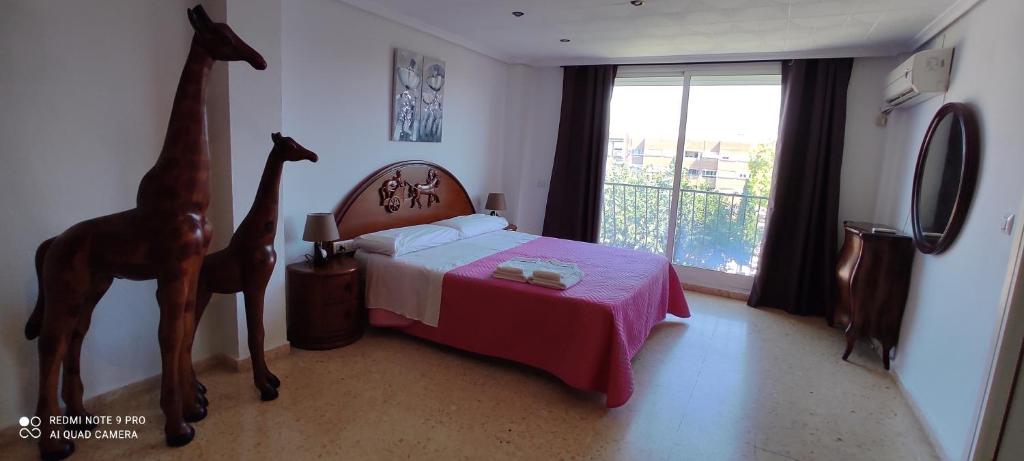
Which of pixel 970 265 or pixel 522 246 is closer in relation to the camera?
pixel 970 265

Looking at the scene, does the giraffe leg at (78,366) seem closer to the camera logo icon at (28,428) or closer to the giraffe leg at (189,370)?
the camera logo icon at (28,428)

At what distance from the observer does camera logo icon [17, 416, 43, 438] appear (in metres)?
2.05

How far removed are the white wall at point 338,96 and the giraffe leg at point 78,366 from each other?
1181mm

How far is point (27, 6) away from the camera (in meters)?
1.94

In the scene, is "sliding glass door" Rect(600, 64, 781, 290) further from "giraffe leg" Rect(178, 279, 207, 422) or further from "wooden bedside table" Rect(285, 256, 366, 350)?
Result: "giraffe leg" Rect(178, 279, 207, 422)

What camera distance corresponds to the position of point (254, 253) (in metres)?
2.30

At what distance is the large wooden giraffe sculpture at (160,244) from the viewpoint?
1.83 m

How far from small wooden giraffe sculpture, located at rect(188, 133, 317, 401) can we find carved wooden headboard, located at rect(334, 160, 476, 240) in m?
1.10

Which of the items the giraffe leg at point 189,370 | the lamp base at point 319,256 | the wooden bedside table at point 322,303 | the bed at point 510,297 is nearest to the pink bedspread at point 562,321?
the bed at point 510,297

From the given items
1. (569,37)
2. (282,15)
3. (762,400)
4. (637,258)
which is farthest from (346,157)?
(762,400)

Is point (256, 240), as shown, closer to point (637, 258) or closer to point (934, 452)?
point (637, 258)

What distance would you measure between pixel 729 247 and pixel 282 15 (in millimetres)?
4323

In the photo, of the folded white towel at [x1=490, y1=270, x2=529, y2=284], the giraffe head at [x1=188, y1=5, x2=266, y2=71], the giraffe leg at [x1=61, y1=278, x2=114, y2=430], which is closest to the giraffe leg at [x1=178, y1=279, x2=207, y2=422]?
the giraffe leg at [x1=61, y1=278, x2=114, y2=430]

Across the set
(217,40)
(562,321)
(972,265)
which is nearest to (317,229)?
(217,40)
